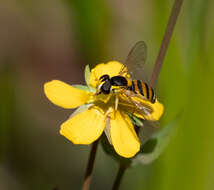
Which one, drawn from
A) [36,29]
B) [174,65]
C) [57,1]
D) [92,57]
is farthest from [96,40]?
[57,1]

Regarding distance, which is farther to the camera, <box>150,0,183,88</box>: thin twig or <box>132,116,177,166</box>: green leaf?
<box>132,116,177,166</box>: green leaf

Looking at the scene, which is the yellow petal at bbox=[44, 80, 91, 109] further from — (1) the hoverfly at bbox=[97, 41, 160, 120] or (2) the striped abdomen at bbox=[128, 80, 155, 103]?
(2) the striped abdomen at bbox=[128, 80, 155, 103]

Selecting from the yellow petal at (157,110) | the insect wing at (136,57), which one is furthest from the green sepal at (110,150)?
the insect wing at (136,57)

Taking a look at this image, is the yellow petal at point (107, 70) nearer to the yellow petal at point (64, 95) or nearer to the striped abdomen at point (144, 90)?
the yellow petal at point (64, 95)

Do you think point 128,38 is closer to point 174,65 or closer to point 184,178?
point 174,65

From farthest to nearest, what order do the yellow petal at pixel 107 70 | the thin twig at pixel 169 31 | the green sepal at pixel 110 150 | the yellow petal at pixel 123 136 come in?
the yellow petal at pixel 107 70, the green sepal at pixel 110 150, the yellow petal at pixel 123 136, the thin twig at pixel 169 31

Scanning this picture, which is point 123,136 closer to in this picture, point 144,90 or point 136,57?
point 144,90

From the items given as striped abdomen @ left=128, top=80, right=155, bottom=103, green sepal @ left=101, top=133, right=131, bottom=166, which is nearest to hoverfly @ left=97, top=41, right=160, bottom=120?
striped abdomen @ left=128, top=80, right=155, bottom=103

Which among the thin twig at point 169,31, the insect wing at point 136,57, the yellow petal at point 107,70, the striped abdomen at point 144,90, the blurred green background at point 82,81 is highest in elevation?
the thin twig at point 169,31

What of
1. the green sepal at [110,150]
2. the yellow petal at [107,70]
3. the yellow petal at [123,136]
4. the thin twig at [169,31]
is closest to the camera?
the thin twig at [169,31]
